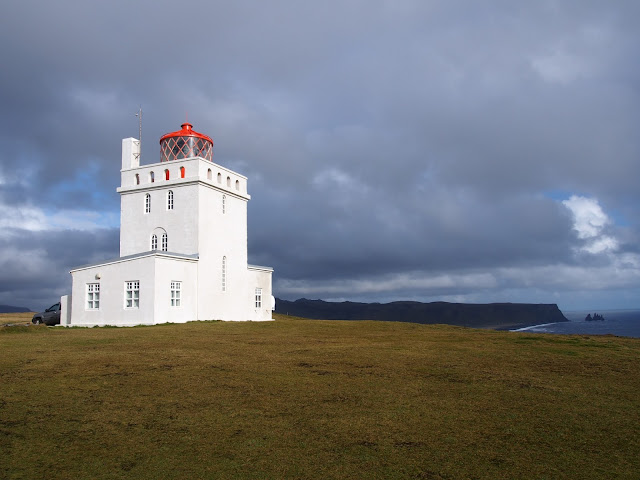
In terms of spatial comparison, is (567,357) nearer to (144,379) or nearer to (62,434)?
(144,379)

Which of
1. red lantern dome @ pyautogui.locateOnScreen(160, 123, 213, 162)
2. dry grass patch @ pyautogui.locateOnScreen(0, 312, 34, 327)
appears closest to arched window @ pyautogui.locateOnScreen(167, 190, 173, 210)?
red lantern dome @ pyautogui.locateOnScreen(160, 123, 213, 162)

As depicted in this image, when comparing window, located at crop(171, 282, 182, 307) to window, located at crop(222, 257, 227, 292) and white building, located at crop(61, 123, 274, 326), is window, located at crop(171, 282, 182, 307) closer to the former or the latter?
white building, located at crop(61, 123, 274, 326)

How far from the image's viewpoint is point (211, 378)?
1141 centimetres

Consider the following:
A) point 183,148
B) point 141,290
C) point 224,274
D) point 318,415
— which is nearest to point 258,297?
point 224,274

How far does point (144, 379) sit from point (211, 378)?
1427mm

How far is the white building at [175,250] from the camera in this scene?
28406mm

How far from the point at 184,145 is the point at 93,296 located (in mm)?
10837

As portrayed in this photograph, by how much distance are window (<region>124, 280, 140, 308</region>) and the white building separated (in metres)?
0.05

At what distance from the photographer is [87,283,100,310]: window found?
2981cm

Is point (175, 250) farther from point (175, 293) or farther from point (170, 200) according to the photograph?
point (175, 293)

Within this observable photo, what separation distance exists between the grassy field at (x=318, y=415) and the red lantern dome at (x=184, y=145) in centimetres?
2038

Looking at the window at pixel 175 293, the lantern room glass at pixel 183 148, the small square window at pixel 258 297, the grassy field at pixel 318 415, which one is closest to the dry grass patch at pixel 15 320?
the window at pixel 175 293

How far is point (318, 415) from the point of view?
8.50 metres

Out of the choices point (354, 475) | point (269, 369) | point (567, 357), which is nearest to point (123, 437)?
point (354, 475)
